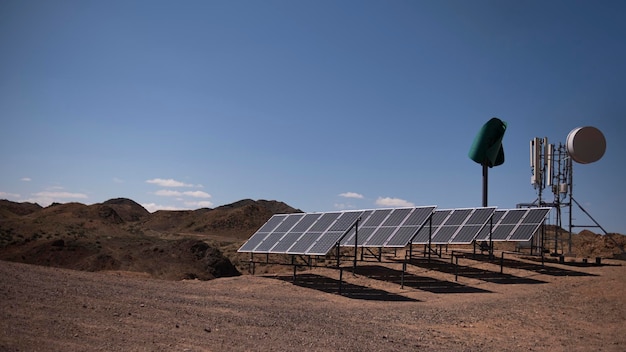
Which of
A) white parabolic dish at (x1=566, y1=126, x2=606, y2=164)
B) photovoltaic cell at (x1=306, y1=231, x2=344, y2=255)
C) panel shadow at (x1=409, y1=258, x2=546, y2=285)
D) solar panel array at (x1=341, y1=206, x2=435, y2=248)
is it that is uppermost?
white parabolic dish at (x1=566, y1=126, x2=606, y2=164)

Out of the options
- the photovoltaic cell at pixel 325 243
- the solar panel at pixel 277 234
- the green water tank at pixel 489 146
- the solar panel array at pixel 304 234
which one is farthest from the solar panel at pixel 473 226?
the green water tank at pixel 489 146

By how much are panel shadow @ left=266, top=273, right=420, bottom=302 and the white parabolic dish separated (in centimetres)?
2189

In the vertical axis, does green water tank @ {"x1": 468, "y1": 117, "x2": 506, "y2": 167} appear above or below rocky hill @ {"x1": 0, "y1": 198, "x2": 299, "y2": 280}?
above

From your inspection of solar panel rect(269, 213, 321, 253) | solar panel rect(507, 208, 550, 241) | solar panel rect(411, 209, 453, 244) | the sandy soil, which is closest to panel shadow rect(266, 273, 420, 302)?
the sandy soil

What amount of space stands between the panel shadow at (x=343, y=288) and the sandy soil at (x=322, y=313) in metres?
0.05

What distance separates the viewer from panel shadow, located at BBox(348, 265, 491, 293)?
81.9ft

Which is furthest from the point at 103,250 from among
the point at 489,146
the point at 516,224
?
the point at 489,146

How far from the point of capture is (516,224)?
32562 millimetres

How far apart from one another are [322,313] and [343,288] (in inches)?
272

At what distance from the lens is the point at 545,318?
18.7m

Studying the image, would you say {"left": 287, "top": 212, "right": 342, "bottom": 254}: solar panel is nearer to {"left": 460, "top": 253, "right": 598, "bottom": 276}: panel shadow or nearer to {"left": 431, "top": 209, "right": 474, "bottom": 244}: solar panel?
{"left": 431, "top": 209, "right": 474, "bottom": 244}: solar panel

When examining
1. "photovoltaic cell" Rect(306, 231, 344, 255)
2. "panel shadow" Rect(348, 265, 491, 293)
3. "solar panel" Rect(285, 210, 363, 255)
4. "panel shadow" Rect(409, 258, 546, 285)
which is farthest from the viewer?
"panel shadow" Rect(409, 258, 546, 285)

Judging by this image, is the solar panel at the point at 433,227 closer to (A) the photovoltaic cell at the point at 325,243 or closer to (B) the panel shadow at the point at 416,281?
(B) the panel shadow at the point at 416,281

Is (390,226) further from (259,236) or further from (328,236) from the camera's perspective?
(259,236)
